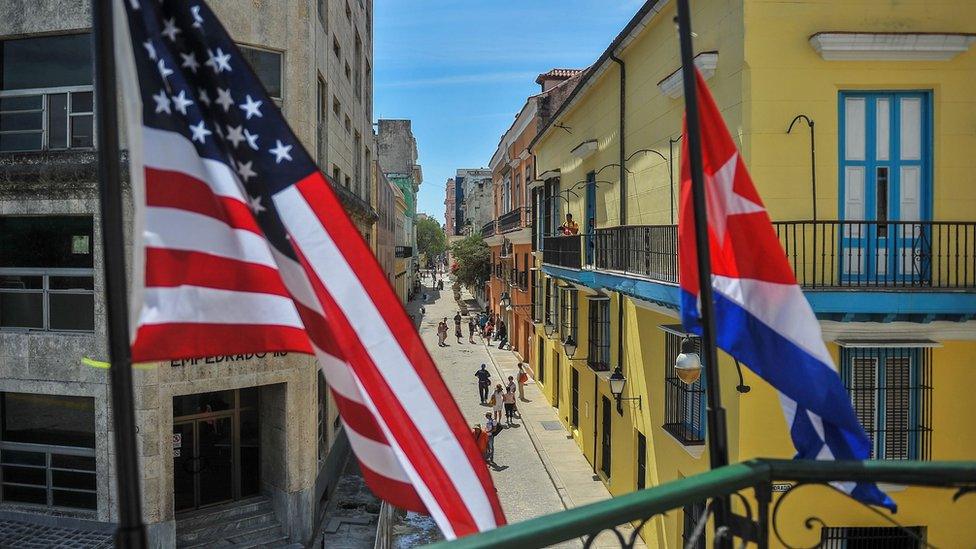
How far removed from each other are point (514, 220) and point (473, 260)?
25.2m

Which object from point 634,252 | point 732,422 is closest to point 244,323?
point 732,422

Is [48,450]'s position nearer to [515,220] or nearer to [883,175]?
[883,175]

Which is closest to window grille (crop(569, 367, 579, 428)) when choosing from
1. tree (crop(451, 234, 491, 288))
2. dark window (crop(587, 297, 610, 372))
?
dark window (crop(587, 297, 610, 372))

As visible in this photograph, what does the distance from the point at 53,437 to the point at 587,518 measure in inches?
512

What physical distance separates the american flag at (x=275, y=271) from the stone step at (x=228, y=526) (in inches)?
422

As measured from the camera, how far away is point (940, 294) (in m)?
8.59

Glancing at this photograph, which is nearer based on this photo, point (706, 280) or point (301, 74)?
point (706, 280)

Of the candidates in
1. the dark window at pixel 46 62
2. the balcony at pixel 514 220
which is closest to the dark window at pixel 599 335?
the dark window at pixel 46 62

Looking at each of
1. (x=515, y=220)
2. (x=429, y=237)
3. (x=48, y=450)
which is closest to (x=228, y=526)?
(x=48, y=450)

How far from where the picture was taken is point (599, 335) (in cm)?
1767

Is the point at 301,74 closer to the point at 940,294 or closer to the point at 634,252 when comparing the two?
the point at 634,252

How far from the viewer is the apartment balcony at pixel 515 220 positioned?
29469mm

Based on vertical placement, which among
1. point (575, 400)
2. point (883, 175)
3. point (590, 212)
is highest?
point (590, 212)

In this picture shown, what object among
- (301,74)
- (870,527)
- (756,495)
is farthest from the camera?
(301,74)
